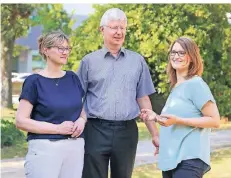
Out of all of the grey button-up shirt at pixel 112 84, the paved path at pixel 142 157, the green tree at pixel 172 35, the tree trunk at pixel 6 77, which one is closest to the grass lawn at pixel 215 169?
the paved path at pixel 142 157

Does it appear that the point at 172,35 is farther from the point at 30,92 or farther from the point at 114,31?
the point at 30,92

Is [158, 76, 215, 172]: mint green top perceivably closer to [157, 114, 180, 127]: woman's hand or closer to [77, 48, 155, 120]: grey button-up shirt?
[157, 114, 180, 127]: woman's hand

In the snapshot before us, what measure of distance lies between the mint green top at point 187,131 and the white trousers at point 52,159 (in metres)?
0.54

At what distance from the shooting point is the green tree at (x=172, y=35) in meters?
9.27

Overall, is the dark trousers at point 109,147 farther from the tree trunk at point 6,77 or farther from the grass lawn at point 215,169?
the tree trunk at point 6,77

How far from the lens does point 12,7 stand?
1074 cm

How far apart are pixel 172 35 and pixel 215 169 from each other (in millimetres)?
3656

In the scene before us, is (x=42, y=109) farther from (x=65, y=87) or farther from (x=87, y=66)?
(x=87, y=66)

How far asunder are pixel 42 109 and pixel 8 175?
129 inches

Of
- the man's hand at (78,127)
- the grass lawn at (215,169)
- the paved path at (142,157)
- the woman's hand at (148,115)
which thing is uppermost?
the woman's hand at (148,115)

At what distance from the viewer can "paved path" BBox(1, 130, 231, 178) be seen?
5.97m

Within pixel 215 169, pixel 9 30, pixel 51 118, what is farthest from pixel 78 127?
pixel 9 30

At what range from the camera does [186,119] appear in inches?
105

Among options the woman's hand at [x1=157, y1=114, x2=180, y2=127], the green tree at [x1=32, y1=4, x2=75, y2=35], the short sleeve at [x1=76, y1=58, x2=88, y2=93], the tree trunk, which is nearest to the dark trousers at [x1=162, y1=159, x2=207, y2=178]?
the woman's hand at [x1=157, y1=114, x2=180, y2=127]
